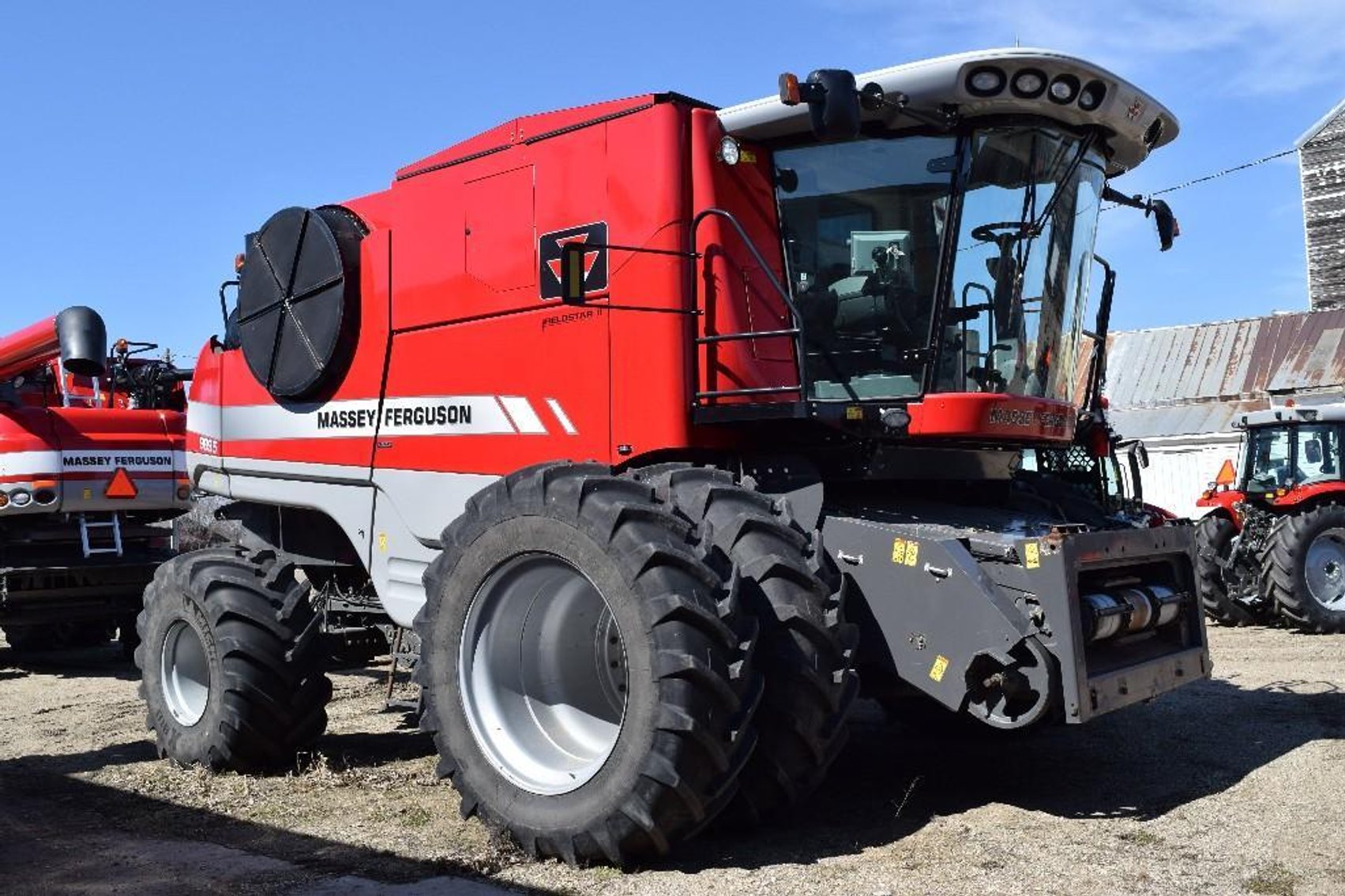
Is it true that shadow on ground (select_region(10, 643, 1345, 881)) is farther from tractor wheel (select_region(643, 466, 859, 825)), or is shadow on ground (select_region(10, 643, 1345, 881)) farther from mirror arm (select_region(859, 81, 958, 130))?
mirror arm (select_region(859, 81, 958, 130))

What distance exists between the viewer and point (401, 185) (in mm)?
7074

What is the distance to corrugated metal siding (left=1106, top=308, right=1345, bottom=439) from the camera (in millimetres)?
27344

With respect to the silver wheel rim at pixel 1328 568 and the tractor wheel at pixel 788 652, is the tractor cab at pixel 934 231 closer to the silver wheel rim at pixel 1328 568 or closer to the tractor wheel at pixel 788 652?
the tractor wheel at pixel 788 652

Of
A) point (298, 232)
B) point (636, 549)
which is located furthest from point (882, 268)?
point (298, 232)

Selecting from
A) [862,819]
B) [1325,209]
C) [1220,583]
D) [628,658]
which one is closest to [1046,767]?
[862,819]

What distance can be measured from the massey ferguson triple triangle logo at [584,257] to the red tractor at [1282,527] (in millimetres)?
7959

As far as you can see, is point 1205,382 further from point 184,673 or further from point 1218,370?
point 184,673

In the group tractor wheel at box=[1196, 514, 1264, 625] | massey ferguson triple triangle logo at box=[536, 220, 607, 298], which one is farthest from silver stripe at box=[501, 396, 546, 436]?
tractor wheel at box=[1196, 514, 1264, 625]

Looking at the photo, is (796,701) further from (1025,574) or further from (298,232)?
(298,232)

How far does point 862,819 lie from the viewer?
5.47 metres

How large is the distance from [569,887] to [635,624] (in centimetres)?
97

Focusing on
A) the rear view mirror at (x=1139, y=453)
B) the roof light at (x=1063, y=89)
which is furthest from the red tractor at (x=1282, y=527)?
the roof light at (x=1063, y=89)

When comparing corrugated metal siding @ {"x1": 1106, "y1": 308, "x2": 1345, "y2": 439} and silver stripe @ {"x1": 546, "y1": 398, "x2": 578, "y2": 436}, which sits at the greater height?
corrugated metal siding @ {"x1": 1106, "y1": 308, "x2": 1345, "y2": 439}

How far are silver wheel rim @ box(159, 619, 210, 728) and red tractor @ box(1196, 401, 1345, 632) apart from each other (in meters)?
8.79
